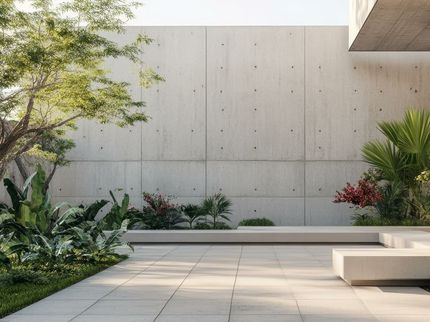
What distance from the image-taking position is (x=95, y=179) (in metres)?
20.9

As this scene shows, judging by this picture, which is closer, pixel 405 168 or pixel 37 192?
pixel 37 192

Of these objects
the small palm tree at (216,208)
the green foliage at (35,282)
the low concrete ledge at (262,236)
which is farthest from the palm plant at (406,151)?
the green foliage at (35,282)

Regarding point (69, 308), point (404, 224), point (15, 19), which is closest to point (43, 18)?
point (15, 19)

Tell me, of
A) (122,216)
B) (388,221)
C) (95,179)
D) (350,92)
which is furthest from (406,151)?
(95,179)

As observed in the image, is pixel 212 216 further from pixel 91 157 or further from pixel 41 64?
pixel 41 64

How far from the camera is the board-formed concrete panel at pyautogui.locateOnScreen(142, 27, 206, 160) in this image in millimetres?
20828

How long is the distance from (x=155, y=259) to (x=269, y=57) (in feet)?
33.4

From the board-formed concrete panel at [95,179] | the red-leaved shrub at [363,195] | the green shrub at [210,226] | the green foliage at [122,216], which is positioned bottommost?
the green shrub at [210,226]

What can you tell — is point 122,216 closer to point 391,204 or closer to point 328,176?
point 391,204

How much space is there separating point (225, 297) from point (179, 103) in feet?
45.3

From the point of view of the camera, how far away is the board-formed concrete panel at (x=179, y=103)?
2083 centimetres

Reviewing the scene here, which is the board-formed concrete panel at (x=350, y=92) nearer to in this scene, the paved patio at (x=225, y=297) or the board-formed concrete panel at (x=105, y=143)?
the board-formed concrete panel at (x=105, y=143)

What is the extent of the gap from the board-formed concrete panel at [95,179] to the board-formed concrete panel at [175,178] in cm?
31

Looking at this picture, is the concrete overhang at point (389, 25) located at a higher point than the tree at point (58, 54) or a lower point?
higher
